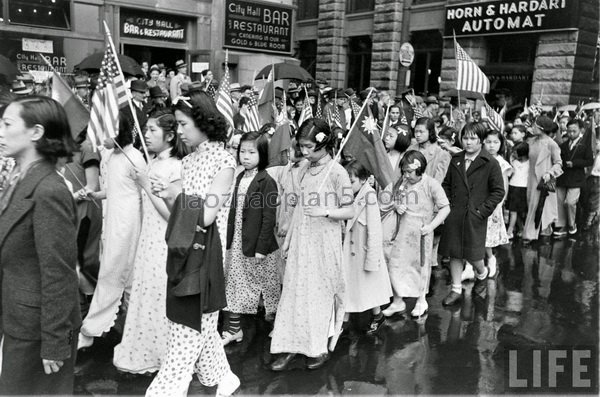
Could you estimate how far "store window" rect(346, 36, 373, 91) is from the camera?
918 inches

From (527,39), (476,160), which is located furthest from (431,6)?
(476,160)

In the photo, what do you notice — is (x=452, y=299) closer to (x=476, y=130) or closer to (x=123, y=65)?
(x=476, y=130)

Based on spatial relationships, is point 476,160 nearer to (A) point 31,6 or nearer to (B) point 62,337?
(B) point 62,337

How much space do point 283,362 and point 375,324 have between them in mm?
1251

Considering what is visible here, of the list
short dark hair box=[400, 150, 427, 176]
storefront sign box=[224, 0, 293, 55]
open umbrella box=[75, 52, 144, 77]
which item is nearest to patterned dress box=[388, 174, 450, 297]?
short dark hair box=[400, 150, 427, 176]

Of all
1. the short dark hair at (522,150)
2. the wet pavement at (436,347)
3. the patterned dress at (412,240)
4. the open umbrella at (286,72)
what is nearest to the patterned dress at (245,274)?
the wet pavement at (436,347)

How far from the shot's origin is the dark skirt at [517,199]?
9.15 meters

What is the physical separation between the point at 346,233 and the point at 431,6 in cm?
1735

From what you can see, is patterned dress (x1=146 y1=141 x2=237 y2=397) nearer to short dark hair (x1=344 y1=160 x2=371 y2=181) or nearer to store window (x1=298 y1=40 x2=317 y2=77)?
short dark hair (x1=344 y1=160 x2=371 y2=181)

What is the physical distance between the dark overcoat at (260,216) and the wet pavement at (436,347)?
835 millimetres

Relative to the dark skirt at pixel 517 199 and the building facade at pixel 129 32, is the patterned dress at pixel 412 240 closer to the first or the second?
the dark skirt at pixel 517 199

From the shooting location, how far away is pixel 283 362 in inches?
171

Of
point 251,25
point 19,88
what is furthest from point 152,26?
point 19,88

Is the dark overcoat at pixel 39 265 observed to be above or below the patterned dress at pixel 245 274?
above
